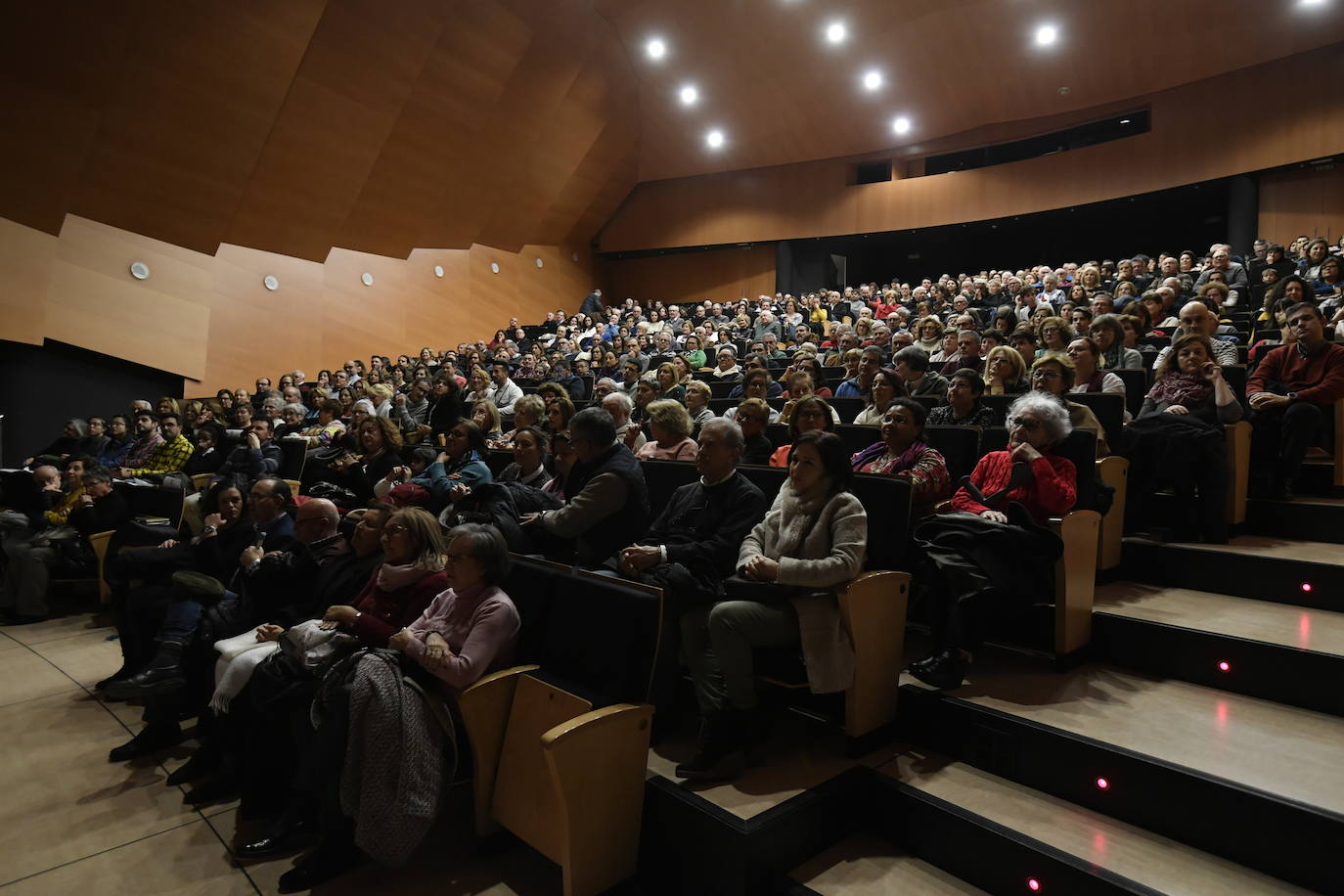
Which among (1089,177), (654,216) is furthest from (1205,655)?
(654,216)

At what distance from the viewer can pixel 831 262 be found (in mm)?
10297

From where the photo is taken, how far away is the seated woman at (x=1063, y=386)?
6.73ft

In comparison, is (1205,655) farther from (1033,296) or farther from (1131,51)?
(1131,51)

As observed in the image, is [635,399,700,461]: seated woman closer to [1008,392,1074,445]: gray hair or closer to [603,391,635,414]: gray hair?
[603,391,635,414]: gray hair

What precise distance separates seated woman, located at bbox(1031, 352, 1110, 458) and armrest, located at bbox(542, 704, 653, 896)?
4.94 ft

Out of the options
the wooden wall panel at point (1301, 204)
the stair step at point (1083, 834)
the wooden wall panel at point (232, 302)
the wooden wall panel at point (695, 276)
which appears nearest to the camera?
the stair step at point (1083, 834)

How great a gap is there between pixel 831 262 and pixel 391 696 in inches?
388

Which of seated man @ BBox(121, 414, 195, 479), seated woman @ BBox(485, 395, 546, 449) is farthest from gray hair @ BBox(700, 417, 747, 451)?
seated man @ BBox(121, 414, 195, 479)

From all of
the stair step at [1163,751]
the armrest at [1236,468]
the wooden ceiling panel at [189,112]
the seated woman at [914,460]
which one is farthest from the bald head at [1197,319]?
the wooden ceiling panel at [189,112]

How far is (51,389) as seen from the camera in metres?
5.59

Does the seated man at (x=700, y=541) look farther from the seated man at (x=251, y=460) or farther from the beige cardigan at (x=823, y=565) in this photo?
Answer: the seated man at (x=251, y=460)

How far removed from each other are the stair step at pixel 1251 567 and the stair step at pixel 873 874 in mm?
1157

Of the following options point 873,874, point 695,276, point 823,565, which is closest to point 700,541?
point 823,565

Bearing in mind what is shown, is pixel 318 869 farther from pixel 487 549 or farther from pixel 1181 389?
pixel 1181 389
